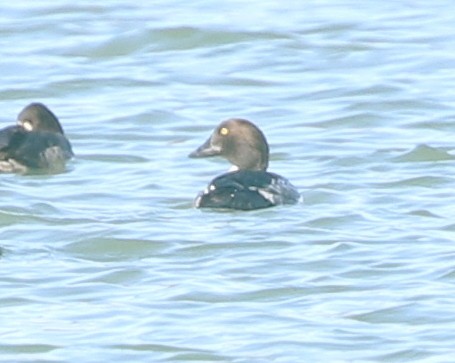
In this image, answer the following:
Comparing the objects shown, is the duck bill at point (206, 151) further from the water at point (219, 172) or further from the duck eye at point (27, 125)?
the duck eye at point (27, 125)

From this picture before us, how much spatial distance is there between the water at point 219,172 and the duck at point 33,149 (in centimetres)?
15

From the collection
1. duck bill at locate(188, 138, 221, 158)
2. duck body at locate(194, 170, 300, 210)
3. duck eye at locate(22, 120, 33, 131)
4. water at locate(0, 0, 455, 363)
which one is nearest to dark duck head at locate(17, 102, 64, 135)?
duck eye at locate(22, 120, 33, 131)

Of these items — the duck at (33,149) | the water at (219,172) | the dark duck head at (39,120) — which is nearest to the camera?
the water at (219,172)

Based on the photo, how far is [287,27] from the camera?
2264cm

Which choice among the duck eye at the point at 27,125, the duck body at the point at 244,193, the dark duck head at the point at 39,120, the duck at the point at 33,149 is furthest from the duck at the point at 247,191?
the duck eye at the point at 27,125

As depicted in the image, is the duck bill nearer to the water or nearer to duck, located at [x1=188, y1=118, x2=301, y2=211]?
the water

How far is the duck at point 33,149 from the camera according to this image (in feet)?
53.1

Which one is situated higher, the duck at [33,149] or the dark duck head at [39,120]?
the dark duck head at [39,120]


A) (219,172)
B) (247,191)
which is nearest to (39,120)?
(219,172)

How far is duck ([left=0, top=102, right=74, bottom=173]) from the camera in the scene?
16.2 metres

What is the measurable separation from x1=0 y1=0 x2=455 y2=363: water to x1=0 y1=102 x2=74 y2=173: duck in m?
0.15

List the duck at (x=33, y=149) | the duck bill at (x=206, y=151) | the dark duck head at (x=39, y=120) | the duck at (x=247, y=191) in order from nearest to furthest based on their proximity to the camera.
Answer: the duck at (x=247, y=191) → the duck bill at (x=206, y=151) → the duck at (x=33, y=149) → the dark duck head at (x=39, y=120)

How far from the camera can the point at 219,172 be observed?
1616 centimetres

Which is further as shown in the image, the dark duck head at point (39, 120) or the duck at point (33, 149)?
the dark duck head at point (39, 120)
